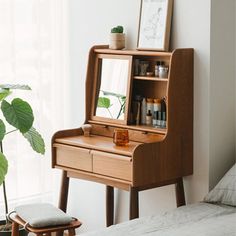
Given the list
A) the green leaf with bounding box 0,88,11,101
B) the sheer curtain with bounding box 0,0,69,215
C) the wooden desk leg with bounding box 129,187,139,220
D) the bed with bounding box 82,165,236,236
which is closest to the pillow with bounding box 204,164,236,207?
the bed with bounding box 82,165,236,236

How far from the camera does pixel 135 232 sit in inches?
123

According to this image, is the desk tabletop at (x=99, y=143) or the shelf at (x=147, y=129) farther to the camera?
the shelf at (x=147, y=129)

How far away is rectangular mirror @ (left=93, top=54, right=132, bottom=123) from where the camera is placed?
4.01 meters

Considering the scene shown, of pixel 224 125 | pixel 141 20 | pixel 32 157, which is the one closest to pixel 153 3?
pixel 141 20

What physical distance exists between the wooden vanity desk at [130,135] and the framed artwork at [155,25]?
0.09 metres

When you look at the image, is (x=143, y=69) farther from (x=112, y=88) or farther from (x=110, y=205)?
(x=110, y=205)

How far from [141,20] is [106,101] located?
551mm

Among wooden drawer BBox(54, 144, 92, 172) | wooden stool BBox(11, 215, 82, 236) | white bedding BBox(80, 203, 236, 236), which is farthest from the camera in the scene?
wooden drawer BBox(54, 144, 92, 172)

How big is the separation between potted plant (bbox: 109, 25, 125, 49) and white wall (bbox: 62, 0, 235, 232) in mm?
78

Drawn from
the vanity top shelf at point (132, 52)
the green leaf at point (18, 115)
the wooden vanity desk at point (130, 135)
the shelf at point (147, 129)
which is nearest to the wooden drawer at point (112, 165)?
the wooden vanity desk at point (130, 135)

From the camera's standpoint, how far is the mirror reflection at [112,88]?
404 centimetres

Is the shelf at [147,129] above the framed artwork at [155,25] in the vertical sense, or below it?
below

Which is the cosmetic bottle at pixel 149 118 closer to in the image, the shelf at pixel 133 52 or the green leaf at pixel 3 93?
the shelf at pixel 133 52

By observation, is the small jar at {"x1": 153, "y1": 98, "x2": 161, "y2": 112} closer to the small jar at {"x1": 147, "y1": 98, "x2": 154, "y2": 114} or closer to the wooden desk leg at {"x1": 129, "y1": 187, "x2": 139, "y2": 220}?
the small jar at {"x1": 147, "y1": 98, "x2": 154, "y2": 114}
